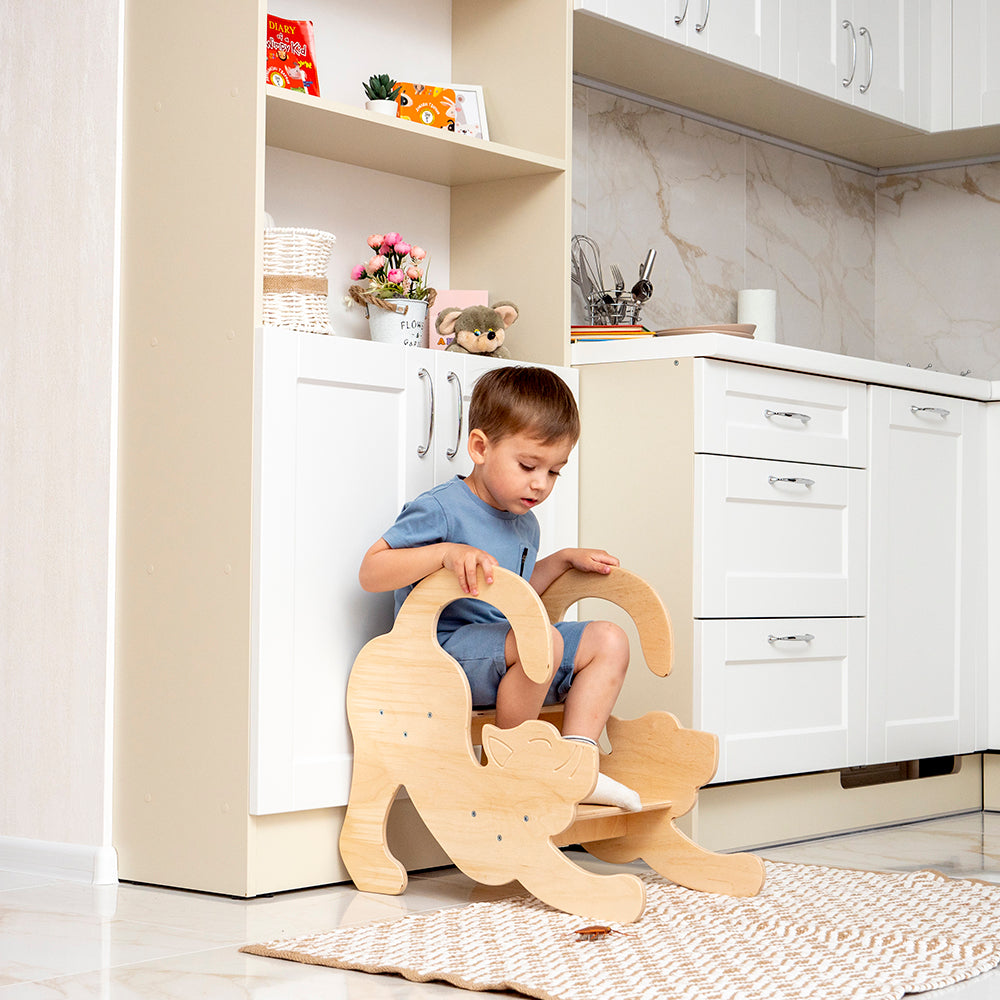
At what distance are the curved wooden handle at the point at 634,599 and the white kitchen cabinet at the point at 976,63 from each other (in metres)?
2.03

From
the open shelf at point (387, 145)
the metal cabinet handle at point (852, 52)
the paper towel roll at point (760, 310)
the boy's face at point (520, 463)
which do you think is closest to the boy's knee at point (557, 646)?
the boy's face at point (520, 463)

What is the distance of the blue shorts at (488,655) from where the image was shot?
2213 mm

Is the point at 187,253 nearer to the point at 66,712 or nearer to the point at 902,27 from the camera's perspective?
the point at 66,712

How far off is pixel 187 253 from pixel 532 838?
104cm

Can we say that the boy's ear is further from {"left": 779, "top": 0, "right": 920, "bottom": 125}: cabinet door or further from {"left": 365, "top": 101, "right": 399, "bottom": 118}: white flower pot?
{"left": 779, "top": 0, "right": 920, "bottom": 125}: cabinet door

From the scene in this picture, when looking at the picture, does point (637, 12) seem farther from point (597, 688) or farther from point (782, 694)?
point (597, 688)

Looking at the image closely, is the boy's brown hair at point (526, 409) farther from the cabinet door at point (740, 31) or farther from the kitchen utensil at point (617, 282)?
the cabinet door at point (740, 31)

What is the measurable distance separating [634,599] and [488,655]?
246 mm

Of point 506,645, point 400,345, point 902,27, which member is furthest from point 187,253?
point 902,27

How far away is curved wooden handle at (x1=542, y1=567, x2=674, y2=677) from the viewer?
223 centimetres

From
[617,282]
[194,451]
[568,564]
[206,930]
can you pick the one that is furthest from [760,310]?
[206,930]

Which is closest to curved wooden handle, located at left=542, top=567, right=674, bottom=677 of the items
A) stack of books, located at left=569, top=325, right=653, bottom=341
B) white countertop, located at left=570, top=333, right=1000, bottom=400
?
white countertop, located at left=570, top=333, right=1000, bottom=400

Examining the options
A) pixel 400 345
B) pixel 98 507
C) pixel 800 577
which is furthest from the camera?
pixel 800 577

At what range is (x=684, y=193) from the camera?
3.62 metres
